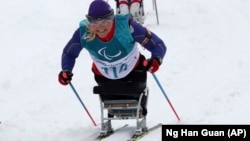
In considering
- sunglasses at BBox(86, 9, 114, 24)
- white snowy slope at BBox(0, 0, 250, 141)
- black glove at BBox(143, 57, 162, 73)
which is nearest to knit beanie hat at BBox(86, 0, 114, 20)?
sunglasses at BBox(86, 9, 114, 24)

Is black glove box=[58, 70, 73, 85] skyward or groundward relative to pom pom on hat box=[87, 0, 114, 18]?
groundward

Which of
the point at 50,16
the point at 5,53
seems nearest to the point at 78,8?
the point at 50,16

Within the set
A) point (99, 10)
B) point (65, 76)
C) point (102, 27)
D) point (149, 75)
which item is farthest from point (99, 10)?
point (149, 75)

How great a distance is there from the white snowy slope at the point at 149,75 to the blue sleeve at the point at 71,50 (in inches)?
41.2

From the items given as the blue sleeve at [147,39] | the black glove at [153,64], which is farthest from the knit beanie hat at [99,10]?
the black glove at [153,64]

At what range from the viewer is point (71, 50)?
21.1 ft

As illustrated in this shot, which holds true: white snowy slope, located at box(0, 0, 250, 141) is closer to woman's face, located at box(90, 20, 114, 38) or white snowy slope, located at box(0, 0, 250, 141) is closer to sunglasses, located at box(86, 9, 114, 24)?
woman's face, located at box(90, 20, 114, 38)

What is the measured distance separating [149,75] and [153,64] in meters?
4.02

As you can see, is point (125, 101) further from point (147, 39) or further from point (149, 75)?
point (149, 75)

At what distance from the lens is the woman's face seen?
5977mm

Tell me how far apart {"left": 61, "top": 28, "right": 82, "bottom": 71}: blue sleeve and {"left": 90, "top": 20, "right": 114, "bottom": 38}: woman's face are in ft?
1.19

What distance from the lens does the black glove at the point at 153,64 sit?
6.12 meters

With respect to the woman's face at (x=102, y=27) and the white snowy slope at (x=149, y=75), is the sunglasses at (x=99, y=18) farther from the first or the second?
the white snowy slope at (x=149, y=75)

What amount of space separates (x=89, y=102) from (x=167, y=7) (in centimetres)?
925
